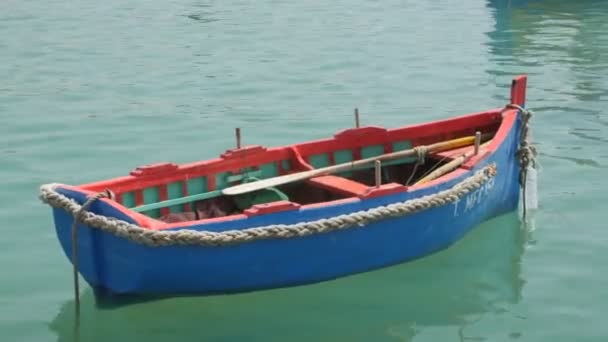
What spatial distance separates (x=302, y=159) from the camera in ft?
25.1

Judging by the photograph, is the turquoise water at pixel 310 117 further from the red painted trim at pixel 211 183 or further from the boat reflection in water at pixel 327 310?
the red painted trim at pixel 211 183

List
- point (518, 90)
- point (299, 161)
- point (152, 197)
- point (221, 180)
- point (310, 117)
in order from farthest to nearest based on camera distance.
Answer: point (310, 117), point (518, 90), point (299, 161), point (221, 180), point (152, 197)

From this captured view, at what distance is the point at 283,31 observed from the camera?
65.0 feet

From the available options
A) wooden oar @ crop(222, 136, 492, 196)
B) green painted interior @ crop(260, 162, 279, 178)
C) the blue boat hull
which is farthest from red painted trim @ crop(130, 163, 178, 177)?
green painted interior @ crop(260, 162, 279, 178)

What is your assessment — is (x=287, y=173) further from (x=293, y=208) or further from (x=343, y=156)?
(x=293, y=208)

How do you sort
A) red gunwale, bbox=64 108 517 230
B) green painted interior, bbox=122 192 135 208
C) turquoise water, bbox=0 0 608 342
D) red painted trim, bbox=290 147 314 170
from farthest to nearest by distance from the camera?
red painted trim, bbox=290 147 314 170
green painted interior, bbox=122 192 135 208
turquoise water, bbox=0 0 608 342
red gunwale, bbox=64 108 517 230

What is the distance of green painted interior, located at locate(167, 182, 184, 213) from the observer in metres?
6.98

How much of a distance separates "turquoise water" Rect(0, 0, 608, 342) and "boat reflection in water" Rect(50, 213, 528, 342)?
0.5 inches

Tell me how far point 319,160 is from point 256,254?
177cm

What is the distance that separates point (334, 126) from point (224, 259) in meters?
5.92

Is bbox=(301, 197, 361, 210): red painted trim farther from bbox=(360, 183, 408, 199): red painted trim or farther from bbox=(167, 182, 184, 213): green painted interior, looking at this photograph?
bbox=(167, 182, 184, 213): green painted interior

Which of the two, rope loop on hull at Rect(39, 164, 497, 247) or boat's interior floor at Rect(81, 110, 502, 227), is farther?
boat's interior floor at Rect(81, 110, 502, 227)

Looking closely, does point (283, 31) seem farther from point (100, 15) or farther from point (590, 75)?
point (590, 75)

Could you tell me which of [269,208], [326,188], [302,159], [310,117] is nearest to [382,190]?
[326,188]
